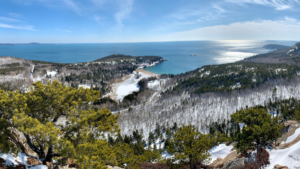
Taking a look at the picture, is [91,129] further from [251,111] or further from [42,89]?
[251,111]

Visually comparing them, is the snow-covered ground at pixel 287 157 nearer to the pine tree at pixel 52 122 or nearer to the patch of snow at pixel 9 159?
the pine tree at pixel 52 122

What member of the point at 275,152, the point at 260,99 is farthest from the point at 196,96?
the point at 275,152

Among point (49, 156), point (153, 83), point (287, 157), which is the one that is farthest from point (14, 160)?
point (153, 83)

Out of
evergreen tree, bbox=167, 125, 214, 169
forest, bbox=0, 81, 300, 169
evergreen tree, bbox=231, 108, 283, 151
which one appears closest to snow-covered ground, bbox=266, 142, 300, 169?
forest, bbox=0, 81, 300, 169

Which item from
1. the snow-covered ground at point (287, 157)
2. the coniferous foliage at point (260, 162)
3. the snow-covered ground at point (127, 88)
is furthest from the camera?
the snow-covered ground at point (127, 88)

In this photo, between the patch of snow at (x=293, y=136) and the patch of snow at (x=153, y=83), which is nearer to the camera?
the patch of snow at (x=293, y=136)

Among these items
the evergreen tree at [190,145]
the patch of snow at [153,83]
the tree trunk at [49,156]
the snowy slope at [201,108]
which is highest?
the tree trunk at [49,156]

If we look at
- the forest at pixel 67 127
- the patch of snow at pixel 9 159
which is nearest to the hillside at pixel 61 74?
the patch of snow at pixel 9 159

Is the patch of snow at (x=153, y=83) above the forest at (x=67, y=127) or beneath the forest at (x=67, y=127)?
beneath

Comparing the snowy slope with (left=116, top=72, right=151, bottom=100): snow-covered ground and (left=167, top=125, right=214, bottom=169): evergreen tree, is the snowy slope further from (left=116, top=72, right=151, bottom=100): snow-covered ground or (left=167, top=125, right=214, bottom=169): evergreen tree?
(left=167, top=125, right=214, bottom=169): evergreen tree

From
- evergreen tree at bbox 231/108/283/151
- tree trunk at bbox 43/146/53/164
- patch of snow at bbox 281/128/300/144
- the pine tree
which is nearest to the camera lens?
the pine tree
